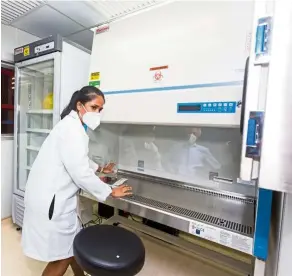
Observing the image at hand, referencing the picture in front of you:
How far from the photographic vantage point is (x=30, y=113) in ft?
8.12

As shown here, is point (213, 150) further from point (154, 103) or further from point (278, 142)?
point (278, 142)

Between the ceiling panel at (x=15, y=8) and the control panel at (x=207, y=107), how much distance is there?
1.62 meters

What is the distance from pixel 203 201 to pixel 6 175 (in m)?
2.31

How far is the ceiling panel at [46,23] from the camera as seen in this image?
1988 mm

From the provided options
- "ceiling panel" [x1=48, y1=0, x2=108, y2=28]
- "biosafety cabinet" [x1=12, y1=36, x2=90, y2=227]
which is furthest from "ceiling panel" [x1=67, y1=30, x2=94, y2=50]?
"biosafety cabinet" [x1=12, y1=36, x2=90, y2=227]

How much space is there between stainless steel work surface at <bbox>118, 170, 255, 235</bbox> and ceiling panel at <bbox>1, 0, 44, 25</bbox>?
6.04 feet

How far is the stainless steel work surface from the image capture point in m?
1.16

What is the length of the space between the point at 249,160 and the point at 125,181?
49.4 inches

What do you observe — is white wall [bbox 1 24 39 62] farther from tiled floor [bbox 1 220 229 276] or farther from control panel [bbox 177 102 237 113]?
control panel [bbox 177 102 237 113]

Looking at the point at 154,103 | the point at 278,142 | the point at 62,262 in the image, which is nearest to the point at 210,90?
the point at 154,103

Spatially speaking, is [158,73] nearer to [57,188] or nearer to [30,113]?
[57,188]

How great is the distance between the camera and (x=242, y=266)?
4.92 ft

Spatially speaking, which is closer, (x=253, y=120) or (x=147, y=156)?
(x=253, y=120)

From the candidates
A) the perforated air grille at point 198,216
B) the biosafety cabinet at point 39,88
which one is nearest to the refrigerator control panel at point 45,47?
the biosafety cabinet at point 39,88
